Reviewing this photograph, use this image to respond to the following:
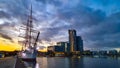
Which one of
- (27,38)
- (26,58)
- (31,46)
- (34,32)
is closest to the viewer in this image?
(26,58)

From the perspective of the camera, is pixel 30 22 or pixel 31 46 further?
pixel 30 22

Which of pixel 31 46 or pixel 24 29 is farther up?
pixel 24 29

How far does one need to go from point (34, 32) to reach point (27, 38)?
13.4m

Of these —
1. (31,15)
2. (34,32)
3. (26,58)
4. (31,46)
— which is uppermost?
(31,15)

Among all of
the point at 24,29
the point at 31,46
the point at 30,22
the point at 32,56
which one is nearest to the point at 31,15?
the point at 30,22

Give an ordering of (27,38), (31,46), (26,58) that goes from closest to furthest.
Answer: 1. (26,58)
2. (31,46)
3. (27,38)

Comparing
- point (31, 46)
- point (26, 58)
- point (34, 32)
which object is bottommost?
point (26, 58)

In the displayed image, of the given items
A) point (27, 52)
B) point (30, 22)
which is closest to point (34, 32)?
point (30, 22)

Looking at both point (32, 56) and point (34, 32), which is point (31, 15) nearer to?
point (34, 32)

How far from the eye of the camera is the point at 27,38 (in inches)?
5246

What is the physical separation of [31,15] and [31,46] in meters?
23.6

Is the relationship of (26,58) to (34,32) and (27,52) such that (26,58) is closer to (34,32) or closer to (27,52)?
(27,52)

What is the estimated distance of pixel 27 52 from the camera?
10494cm

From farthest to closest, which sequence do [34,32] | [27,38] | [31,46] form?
[27,38] → [34,32] → [31,46]
